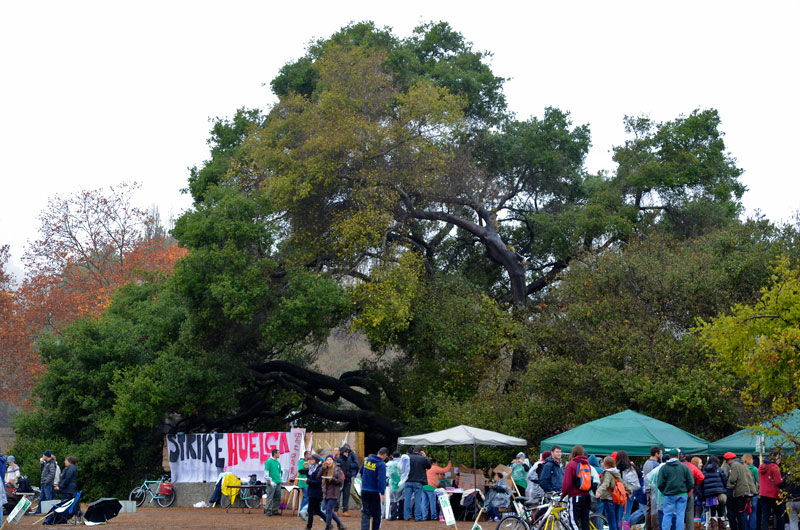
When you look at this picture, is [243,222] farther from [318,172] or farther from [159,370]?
[159,370]

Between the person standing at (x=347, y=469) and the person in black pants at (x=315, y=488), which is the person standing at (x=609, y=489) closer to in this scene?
the person in black pants at (x=315, y=488)

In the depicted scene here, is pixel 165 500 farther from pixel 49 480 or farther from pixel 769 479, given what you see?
pixel 769 479

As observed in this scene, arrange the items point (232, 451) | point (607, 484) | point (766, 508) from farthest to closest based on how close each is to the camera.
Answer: point (232, 451), point (766, 508), point (607, 484)

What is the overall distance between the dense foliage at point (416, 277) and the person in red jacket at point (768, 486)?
14.1 feet

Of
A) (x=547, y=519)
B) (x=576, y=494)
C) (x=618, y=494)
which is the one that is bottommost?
(x=547, y=519)

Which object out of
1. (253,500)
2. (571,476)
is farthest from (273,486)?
Answer: (571,476)

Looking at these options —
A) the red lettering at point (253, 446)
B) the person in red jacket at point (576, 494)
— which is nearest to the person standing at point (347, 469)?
the red lettering at point (253, 446)

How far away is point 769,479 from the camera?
1605cm

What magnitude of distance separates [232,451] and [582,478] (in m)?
15.6

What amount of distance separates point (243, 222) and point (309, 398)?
9.40 metres

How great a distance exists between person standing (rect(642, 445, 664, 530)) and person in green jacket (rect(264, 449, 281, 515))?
385 inches

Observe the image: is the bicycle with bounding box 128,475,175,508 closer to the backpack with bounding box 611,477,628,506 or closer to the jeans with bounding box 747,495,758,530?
the backpack with bounding box 611,477,628,506

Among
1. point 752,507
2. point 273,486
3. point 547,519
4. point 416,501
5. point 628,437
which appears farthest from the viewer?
point 273,486

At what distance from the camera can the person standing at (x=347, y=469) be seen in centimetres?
1838
